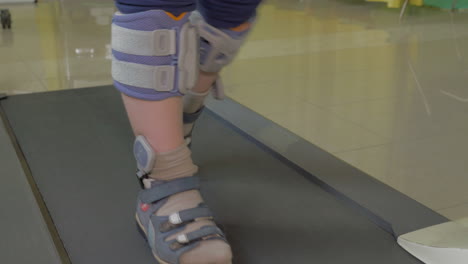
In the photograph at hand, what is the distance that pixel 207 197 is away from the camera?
45.6 inches

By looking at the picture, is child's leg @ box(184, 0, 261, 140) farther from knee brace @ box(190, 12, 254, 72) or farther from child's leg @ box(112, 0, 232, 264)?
child's leg @ box(112, 0, 232, 264)

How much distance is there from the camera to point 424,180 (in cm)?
142

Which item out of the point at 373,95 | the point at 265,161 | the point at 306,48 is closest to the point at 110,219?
the point at 265,161

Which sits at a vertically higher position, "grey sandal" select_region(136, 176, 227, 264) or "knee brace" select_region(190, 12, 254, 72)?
"knee brace" select_region(190, 12, 254, 72)

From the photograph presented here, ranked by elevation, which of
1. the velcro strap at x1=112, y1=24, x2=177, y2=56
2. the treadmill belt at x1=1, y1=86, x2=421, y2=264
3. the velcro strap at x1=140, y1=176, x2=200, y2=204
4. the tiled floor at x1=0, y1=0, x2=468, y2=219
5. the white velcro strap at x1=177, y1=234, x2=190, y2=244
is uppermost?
the velcro strap at x1=112, y1=24, x2=177, y2=56

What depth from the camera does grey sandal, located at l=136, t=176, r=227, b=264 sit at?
87cm

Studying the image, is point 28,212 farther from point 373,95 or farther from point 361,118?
point 373,95

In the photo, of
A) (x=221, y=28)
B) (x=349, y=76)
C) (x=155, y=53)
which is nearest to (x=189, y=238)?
(x=155, y=53)

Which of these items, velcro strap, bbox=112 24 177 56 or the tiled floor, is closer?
velcro strap, bbox=112 24 177 56

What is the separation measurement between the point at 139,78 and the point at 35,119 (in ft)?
2.73

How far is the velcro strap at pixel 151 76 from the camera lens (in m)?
0.88

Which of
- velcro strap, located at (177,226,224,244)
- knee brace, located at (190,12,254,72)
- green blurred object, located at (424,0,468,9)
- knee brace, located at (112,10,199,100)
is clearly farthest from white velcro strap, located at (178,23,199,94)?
green blurred object, located at (424,0,468,9)

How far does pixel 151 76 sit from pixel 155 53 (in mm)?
36

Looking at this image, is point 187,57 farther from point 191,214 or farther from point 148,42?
point 191,214
